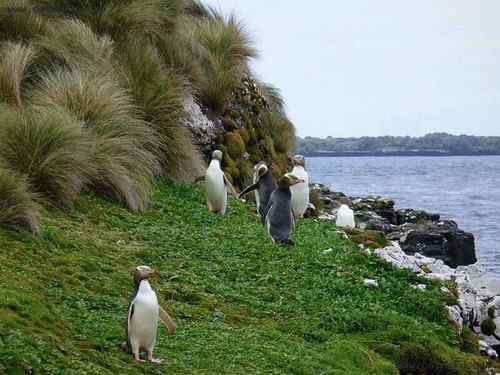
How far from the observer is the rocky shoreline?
38.5 feet

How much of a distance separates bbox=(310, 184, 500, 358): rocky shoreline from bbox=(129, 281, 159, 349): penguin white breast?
14.8 ft

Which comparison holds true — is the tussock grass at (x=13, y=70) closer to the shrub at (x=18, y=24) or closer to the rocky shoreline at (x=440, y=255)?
the shrub at (x=18, y=24)

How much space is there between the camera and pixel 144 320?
6.48m

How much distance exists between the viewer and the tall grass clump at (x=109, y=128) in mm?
12320

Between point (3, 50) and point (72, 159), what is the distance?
12.9 ft

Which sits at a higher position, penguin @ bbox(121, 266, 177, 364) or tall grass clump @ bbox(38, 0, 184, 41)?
tall grass clump @ bbox(38, 0, 184, 41)

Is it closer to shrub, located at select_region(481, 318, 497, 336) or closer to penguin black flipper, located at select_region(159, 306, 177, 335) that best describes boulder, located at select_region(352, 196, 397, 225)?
shrub, located at select_region(481, 318, 497, 336)

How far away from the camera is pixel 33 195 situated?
995 cm

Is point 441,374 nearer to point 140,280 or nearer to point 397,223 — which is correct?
point 140,280

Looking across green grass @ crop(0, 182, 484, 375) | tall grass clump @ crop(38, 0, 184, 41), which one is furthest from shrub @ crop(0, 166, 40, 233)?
tall grass clump @ crop(38, 0, 184, 41)

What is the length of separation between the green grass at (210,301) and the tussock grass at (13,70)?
2.62 m

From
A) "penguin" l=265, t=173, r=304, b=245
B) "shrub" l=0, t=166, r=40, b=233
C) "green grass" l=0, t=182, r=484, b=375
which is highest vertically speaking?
"shrub" l=0, t=166, r=40, b=233

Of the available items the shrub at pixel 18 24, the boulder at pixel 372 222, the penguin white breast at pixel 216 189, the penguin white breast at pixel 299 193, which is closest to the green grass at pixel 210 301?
the penguin white breast at pixel 216 189

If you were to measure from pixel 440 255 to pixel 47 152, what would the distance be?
12.7 m
